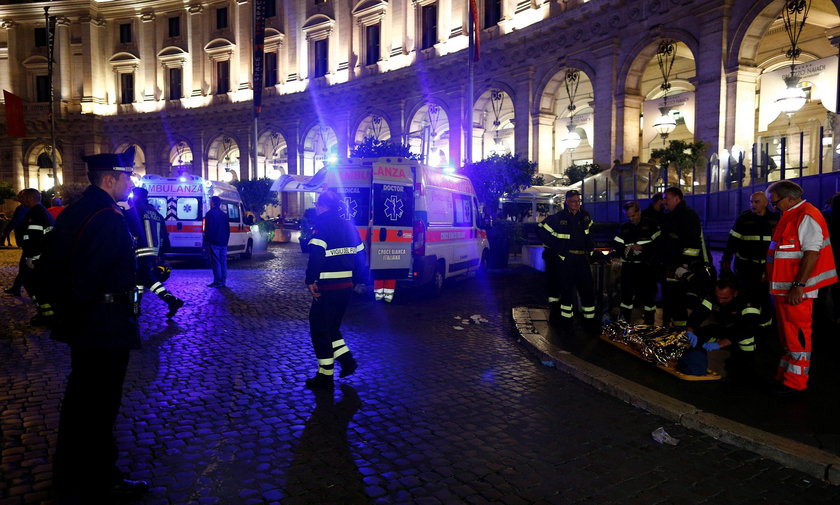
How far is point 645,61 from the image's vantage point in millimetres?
23219

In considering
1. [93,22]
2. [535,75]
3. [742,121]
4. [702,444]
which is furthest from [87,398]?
[93,22]

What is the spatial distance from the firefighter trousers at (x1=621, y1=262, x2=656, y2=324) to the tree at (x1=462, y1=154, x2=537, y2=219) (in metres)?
12.0

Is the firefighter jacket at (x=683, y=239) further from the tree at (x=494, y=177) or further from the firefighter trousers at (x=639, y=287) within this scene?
the tree at (x=494, y=177)

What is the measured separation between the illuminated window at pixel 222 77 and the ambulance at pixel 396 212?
37.2 m

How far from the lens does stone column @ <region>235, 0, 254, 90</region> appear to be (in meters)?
43.1

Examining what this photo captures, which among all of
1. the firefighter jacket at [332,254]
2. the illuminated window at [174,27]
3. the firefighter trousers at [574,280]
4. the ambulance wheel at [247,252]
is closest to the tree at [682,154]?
the firefighter trousers at [574,280]

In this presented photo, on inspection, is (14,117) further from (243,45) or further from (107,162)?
(107,162)

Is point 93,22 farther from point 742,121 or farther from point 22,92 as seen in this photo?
point 742,121

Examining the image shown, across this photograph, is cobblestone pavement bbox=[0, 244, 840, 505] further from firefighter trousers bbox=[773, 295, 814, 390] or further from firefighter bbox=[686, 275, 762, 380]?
firefighter bbox=[686, 275, 762, 380]

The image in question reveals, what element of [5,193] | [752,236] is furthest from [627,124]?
[5,193]

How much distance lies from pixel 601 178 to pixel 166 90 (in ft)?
129

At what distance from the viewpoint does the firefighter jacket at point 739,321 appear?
18.8 feet

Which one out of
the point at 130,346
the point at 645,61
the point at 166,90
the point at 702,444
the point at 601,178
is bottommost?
the point at 702,444

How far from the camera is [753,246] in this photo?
7258 mm
